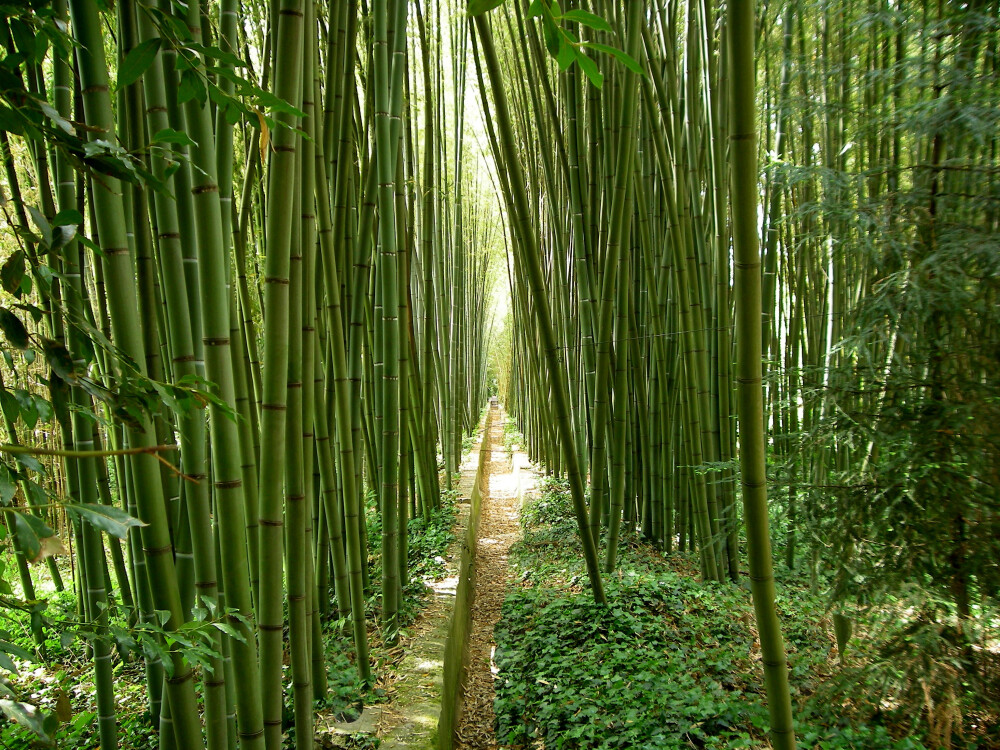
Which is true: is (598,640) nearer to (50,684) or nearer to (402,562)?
(402,562)

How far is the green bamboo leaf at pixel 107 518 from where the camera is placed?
0.46 m

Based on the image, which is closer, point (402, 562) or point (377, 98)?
point (377, 98)

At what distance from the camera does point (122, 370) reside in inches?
26.5

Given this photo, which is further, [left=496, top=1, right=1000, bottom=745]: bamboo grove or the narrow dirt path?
the narrow dirt path

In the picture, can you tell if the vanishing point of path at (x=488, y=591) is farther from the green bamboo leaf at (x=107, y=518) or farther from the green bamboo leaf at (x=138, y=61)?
the green bamboo leaf at (x=138, y=61)

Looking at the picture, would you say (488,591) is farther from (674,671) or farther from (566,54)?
(566,54)

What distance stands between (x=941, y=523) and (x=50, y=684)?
273cm

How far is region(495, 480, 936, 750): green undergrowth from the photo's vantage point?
65.9 inches

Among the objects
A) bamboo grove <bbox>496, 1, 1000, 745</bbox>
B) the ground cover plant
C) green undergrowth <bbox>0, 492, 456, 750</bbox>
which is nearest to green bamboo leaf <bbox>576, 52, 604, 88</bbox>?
bamboo grove <bbox>496, 1, 1000, 745</bbox>

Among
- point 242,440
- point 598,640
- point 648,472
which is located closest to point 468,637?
point 598,640

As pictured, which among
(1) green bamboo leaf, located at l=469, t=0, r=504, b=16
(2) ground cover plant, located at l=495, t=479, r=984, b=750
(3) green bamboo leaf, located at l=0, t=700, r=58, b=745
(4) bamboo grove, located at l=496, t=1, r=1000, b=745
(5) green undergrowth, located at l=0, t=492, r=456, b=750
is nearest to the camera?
(3) green bamboo leaf, located at l=0, t=700, r=58, b=745

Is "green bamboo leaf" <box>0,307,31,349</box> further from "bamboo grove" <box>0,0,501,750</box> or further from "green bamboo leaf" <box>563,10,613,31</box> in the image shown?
"green bamboo leaf" <box>563,10,613,31</box>

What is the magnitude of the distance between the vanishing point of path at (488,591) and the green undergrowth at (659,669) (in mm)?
92

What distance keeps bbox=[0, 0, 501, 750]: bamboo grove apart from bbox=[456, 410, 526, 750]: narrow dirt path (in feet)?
1.48
